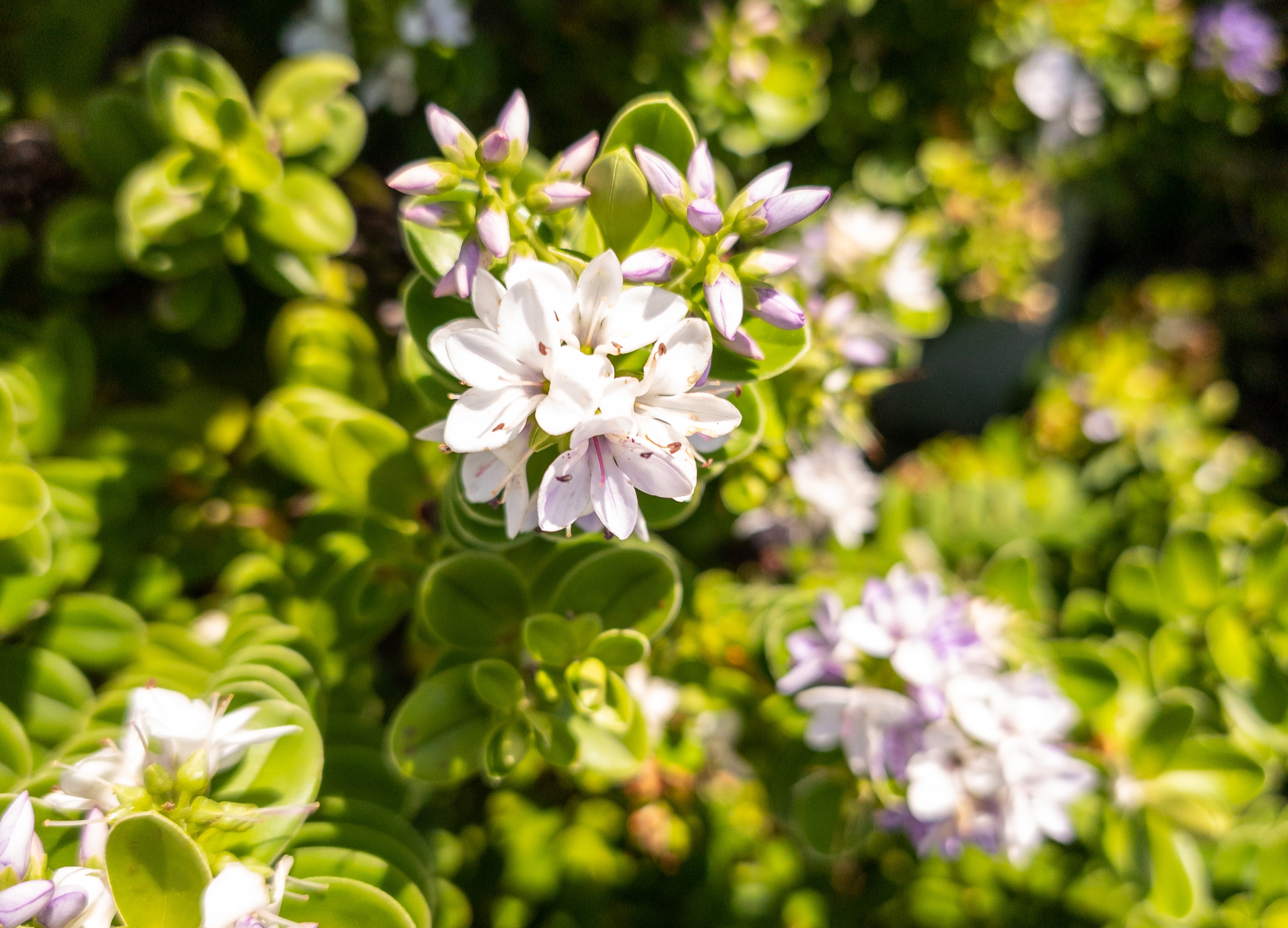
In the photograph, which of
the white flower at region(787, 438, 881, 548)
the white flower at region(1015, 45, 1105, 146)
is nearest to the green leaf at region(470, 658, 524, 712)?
the white flower at region(787, 438, 881, 548)

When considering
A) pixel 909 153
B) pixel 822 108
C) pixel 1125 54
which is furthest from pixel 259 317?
pixel 1125 54

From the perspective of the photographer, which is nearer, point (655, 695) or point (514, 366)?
point (514, 366)

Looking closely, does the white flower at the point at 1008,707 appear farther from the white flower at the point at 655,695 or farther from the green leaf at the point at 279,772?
the green leaf at the point at 279,772

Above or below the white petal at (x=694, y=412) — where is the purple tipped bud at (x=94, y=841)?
below

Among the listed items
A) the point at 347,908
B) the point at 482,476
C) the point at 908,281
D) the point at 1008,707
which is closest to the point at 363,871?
the point at 347,908

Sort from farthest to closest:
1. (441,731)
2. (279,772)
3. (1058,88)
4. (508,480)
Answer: (1058,88) → (441,731) → (279,772) → (508,480)

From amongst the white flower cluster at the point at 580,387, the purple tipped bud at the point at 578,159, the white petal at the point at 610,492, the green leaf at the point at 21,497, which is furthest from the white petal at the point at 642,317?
the green leaf at the point at 21,497

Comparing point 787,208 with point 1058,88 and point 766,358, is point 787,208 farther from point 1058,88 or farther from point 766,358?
point 1058,88
